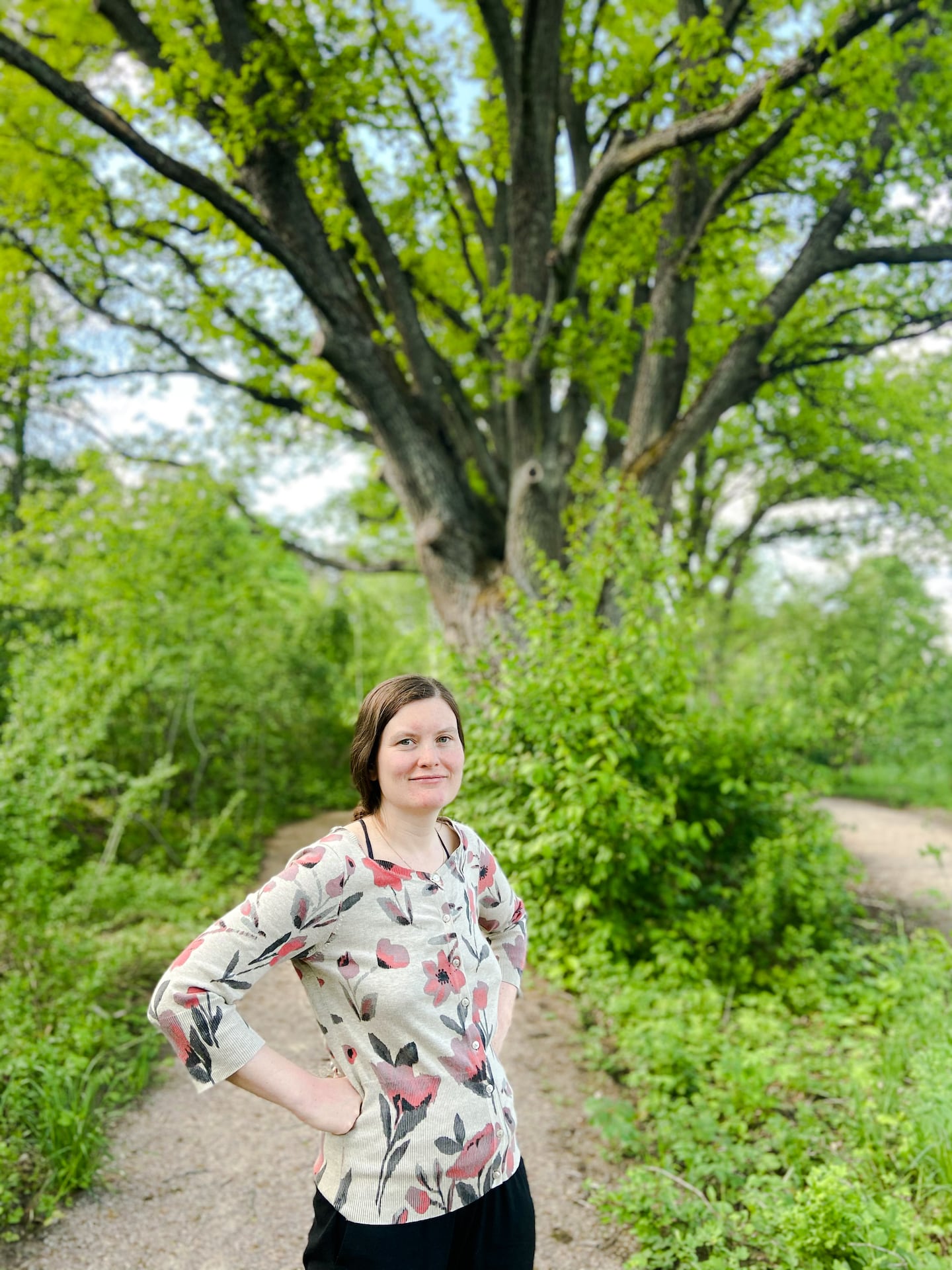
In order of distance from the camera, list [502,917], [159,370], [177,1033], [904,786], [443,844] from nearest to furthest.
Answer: [177,1033] → [443,844] → [502,917] → [159,370] → [904,786]

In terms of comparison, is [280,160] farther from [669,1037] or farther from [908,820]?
[908,820]

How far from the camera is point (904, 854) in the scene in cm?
849

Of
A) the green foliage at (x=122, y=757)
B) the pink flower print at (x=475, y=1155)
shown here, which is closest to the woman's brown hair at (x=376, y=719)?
the pink flower print at (x=475, y=1155)

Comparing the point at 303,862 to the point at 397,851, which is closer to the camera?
the point at 303,862

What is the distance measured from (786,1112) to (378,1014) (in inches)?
111

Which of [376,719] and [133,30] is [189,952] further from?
[133,30]

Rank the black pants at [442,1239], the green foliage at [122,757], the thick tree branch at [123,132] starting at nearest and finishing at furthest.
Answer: the black pants at [442,1239]
the green foliage at [122,757]
the thick tree branch at [123,132]

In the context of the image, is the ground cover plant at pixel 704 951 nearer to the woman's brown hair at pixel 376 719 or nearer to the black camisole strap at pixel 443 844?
the black camisole strap at pixel 443 844

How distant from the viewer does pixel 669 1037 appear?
149 inches

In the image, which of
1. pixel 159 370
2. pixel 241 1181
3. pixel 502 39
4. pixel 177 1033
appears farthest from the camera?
pixel 159 370

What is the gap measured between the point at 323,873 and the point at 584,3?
8918mm

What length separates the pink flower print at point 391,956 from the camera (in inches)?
57.8

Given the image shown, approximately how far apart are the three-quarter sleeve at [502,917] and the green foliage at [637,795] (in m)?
2.43

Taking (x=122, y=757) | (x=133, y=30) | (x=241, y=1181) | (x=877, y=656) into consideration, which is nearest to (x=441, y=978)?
(x=241, y=1181)
